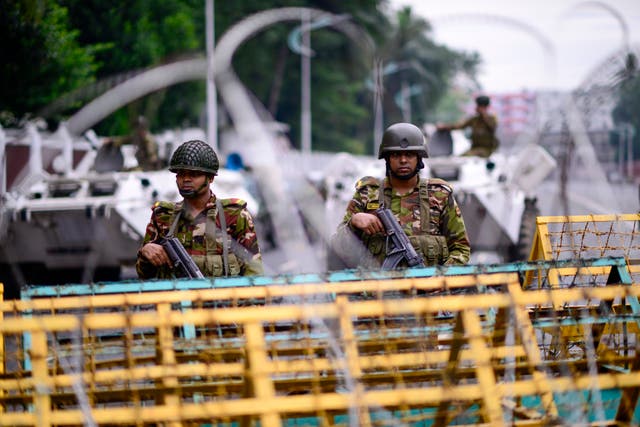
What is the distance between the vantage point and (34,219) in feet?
45.7

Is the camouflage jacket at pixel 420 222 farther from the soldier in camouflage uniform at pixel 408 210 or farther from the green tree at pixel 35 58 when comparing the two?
the green tree at pixel 35 58

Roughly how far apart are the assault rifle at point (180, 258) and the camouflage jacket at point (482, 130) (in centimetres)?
978

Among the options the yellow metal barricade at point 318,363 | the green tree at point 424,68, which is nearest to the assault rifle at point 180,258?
the yellow metal barricade at point 318,363

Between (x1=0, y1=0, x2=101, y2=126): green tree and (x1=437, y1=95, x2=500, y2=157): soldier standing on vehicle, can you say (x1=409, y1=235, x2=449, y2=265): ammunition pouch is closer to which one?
(x1=437, y1=95, x2=500, y2=157): soldier standing on vehicle

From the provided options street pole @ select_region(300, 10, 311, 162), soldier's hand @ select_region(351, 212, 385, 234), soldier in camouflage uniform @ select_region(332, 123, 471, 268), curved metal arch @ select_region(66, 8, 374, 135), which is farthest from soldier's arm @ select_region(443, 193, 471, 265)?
street pole @ select_region(300, 10, 311, 162)

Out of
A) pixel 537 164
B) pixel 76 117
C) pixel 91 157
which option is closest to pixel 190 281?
pixel 537 164

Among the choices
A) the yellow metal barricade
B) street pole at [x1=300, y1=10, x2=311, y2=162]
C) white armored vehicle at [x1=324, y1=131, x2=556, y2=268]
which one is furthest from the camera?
street pole at [x1=300, y1=10, x2=311, y2=162]

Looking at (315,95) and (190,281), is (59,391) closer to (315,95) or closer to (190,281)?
(190,281)

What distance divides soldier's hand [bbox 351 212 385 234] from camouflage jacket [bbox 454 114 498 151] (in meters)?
9.33

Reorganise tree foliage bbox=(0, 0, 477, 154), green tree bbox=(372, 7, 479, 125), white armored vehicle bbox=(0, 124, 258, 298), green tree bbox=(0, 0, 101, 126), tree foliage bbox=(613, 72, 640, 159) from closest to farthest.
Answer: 1. white armored vehicle bbox=(0, 124, 258, 298)
2. green tree bbox=(0, 0, 101, 126)
3. tree foliage bbox=(0, 0, 477, 154)
4. tree foliage bbox=(613, 72, 640, 159)
5. green tree bbox=(372, 7, 479, 125)

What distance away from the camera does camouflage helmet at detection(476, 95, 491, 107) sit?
50.1 ft

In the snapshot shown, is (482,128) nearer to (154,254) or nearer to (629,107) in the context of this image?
(629,107)

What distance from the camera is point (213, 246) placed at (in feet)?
21.6

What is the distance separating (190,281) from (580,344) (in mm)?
2417
